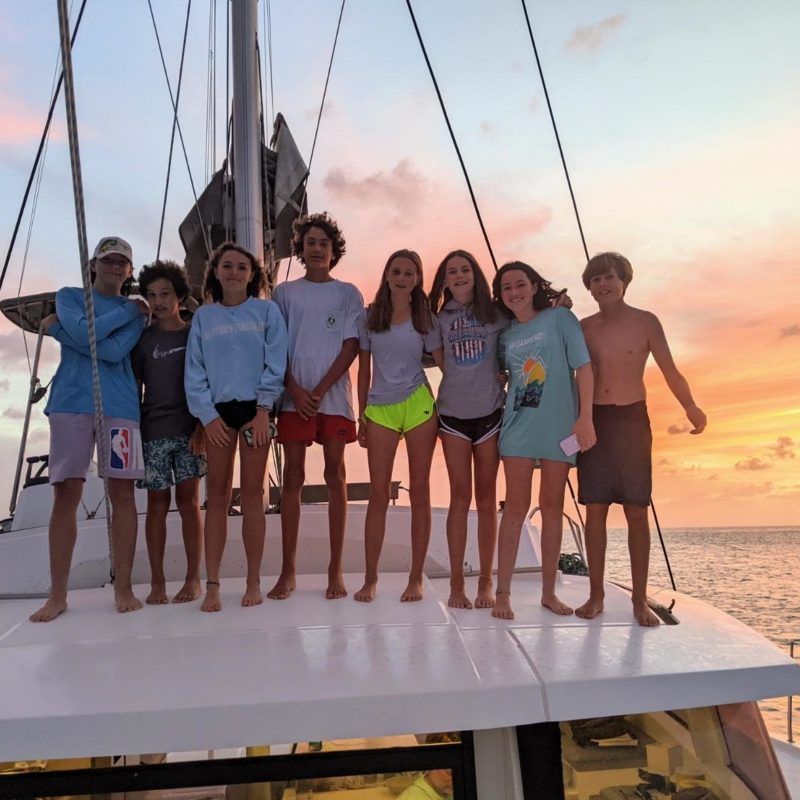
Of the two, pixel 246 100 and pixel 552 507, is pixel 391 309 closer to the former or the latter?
pixel 552 507

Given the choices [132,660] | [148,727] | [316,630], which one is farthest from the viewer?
[316,630]

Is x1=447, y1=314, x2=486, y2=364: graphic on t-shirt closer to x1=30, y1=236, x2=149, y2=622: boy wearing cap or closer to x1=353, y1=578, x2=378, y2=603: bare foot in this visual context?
x1=353, y1=578, x2=378, y2=603: bare foot

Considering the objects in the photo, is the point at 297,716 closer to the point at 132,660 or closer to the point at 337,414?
the point at 132,660

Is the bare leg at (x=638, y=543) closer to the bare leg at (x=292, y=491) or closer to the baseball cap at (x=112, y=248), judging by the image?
the bare leg at (x=292, y=491)

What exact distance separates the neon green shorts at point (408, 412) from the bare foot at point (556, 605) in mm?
967

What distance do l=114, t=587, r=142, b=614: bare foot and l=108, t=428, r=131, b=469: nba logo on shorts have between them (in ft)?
1.76

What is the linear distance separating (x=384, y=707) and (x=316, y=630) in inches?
25.0

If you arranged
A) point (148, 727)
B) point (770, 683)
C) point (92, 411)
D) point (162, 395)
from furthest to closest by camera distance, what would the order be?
point (162, 395) < point (92, 411) < point (770, 683) < point (148, 727)

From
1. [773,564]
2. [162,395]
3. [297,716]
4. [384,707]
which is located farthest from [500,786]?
[773,564]

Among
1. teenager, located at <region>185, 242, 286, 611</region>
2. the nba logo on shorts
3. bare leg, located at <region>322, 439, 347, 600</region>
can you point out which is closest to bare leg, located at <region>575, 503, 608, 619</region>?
bare leg, located at <region>322, 439, 347, 600</region>

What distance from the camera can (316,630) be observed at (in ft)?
7.77

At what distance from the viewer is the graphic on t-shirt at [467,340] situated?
324 cm

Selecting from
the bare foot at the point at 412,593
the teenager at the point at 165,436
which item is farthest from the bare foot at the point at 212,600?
the bare foot at the point at 412,593

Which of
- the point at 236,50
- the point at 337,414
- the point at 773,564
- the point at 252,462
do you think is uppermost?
the point at 236,50
